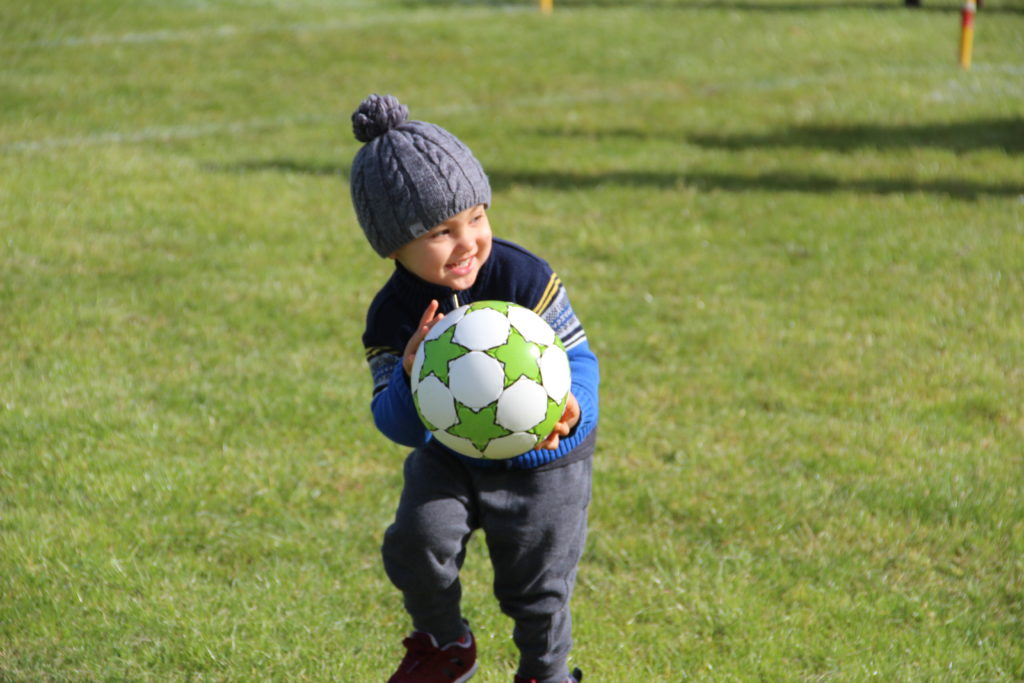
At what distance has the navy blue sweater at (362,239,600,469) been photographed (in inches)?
145


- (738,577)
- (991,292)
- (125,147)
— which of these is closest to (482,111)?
(125,147)

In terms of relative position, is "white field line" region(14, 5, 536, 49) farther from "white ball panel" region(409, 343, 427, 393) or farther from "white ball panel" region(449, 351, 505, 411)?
"white ball panel" region(449, 351, 505, 411)

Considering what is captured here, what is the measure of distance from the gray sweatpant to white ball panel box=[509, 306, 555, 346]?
47cm

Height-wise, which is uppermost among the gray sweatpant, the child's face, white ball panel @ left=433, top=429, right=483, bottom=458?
the child's face

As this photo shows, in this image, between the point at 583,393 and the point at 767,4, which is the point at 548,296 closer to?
the point at 583,393

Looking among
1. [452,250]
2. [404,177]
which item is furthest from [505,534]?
Result: [404,177]

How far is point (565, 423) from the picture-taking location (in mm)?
3613

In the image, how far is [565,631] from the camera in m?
3.92

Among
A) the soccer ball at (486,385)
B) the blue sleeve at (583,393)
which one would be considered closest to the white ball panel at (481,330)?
the soccer ball at (486,385)

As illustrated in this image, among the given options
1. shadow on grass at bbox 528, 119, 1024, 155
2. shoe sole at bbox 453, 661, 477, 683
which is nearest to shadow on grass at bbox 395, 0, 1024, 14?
shadow on grass at bbox 528, 119, 1024, 155

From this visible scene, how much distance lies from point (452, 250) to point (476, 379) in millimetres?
435

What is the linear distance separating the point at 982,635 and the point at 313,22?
53.8 ft

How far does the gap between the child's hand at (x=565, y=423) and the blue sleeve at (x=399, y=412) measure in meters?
0.40

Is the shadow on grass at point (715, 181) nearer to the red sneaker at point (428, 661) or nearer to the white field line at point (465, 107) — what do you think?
the white field line at point (465, 107)
